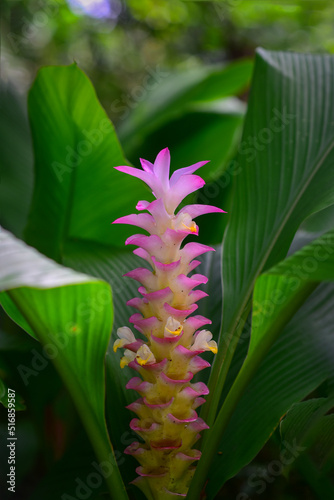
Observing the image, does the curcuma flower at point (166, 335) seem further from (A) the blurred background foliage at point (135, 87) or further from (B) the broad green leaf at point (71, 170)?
(B) the broad green leaf at point (71, 170)

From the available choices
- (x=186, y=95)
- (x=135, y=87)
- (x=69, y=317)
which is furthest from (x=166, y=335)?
(x=135, y=87)

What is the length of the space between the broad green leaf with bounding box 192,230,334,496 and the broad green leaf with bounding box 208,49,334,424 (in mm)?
46

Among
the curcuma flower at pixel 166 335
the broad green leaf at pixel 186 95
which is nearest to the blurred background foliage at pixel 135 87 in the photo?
the broad green leaf at pixel 186 95

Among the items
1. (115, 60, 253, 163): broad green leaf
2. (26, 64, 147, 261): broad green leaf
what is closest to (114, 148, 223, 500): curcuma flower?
(26, 64, 147, 261): broad green leaf

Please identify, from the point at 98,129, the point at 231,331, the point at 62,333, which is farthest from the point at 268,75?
the point at 62,333

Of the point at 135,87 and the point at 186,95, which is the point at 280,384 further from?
the point at 135,87

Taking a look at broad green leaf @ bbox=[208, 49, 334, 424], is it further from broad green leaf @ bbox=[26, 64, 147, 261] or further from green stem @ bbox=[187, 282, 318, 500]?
broad green leaf @ bbox=[26, 64, 147, 261]

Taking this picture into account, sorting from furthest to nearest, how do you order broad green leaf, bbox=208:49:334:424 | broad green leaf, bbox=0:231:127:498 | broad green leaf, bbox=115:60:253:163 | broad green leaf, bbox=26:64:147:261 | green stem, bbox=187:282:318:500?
broad green leaf, bbox=115:60:253:163, broad green leaf, bbox=26:64:147:261, broad green leaf, bbox=208:49:334:424, green stem, bbox=187:282:318:500, broad green leaf, bbox=0:231:127:498

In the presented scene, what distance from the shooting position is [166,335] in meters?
0.43

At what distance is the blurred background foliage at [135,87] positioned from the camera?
0.76 metres

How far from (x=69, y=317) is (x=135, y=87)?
2.28m

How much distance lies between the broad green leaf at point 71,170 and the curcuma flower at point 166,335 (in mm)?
245

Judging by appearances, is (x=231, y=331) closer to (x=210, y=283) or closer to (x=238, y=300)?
(x=238, y=300)

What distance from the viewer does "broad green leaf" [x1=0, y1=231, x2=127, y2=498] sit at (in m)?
0.29
